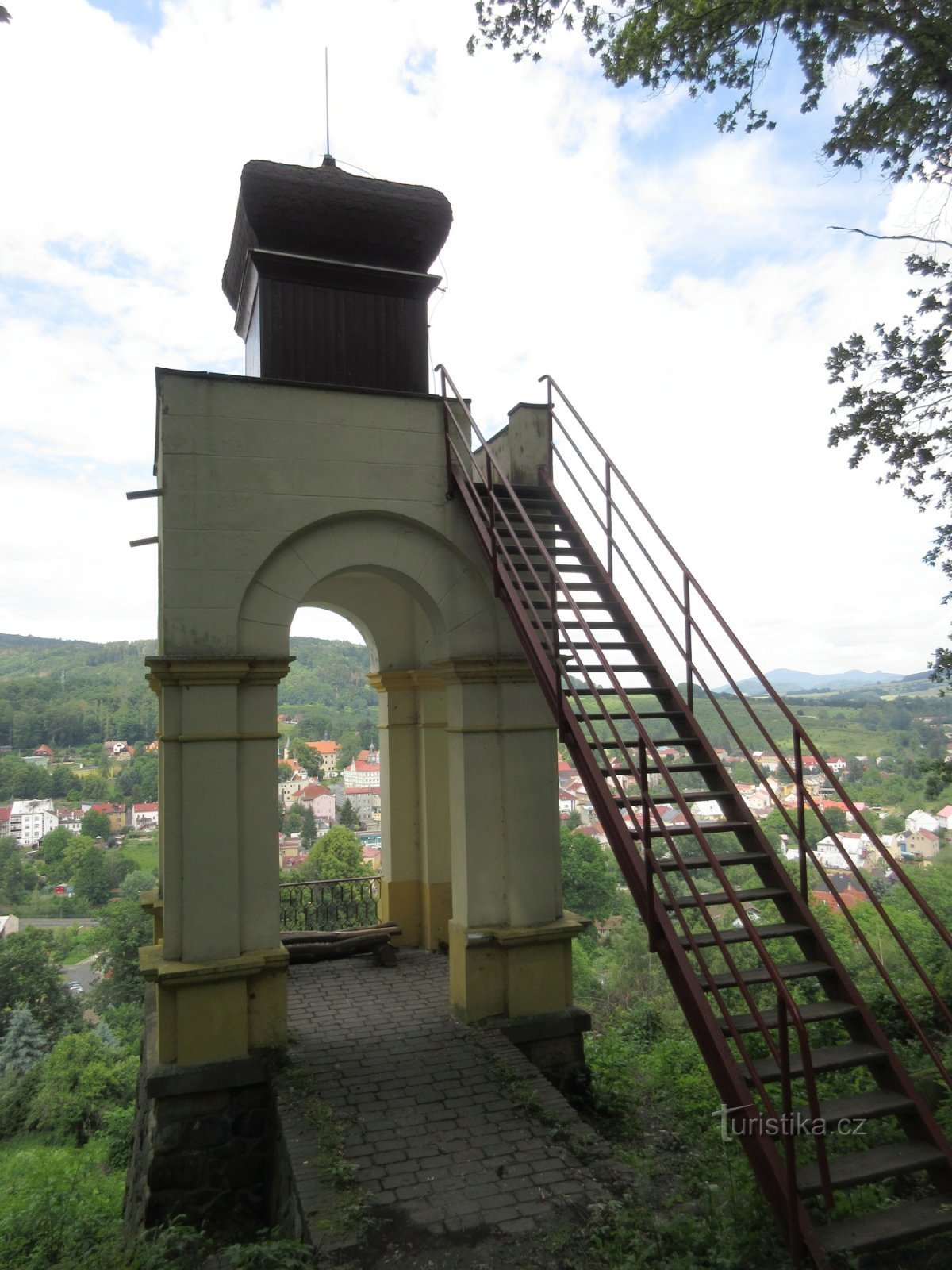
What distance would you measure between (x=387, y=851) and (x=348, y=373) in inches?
212

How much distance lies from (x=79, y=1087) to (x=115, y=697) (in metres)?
41.9

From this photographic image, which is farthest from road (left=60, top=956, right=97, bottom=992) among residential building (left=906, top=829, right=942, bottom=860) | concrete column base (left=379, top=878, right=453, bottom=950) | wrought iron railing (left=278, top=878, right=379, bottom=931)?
concrete column base (left=379, top=878, right=453, bottom=950)

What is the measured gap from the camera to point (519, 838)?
7578 millimetres

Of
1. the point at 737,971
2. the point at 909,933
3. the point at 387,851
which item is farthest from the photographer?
the point at 909,933

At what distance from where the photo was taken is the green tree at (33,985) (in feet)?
140

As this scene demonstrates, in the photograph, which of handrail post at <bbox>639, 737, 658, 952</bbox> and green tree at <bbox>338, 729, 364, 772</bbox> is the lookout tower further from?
green tree at <bbox>338, 729, 364, 772</bbox>

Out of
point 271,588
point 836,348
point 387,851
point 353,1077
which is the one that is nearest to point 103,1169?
point 387,851

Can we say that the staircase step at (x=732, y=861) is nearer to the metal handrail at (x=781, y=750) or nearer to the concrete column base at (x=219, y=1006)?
the metal handrail at (x=781, y=750)

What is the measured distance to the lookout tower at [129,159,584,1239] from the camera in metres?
6.54

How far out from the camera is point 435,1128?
5.70 m

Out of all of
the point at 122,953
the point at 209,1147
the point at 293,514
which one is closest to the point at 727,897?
the point at 209,1147

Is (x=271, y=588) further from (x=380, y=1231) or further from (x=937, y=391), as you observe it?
(x=937, y=391)

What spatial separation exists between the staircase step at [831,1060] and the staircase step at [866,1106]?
0.15 m

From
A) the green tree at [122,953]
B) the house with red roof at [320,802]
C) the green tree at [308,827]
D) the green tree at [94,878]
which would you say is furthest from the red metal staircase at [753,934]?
the green tree at [94,878]
